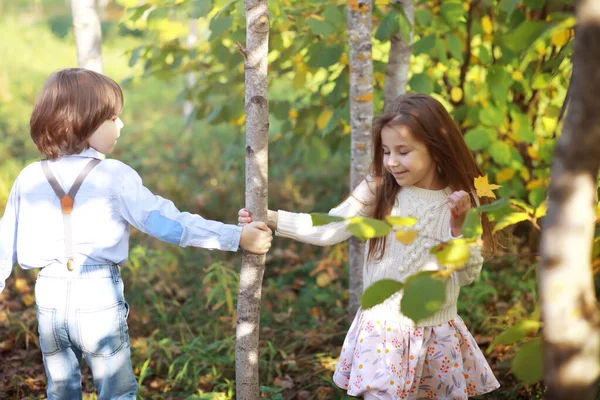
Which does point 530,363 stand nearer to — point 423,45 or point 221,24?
point 221,24

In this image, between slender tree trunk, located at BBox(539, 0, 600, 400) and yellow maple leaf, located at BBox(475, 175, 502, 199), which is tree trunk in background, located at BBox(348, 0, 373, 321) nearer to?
yellow maple leaf, located at BBox(475, 175, 502, 199)

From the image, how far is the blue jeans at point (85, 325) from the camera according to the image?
2186 mm

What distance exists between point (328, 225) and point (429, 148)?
0.47 metres

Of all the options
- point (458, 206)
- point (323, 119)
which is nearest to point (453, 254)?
point (458, 206)

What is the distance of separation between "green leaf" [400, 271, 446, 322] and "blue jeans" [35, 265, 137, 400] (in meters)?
1.30

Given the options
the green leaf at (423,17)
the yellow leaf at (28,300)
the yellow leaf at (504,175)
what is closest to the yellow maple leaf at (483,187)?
the green leaf at (423,17)

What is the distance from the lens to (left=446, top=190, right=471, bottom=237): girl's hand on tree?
219cm

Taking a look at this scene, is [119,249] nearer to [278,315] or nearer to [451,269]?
[451,269]

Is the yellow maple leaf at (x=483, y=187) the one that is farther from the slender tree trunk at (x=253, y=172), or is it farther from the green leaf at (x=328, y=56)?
the green leaf at (x=328, y=56)

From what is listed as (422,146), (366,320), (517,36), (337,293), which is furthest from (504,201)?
(337,293)

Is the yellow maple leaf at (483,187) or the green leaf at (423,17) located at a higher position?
the green leaf at (423,17)

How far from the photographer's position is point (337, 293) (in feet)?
13.3

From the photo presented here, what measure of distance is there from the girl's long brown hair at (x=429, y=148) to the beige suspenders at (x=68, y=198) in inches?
41.1

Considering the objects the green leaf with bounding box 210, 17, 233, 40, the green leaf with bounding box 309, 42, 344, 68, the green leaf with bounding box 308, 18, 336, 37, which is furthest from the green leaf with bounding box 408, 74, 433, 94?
the green leaf with bounding box 210, 17, 233, 40
